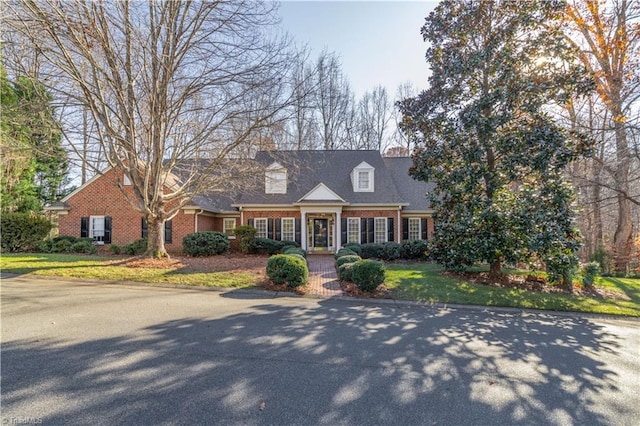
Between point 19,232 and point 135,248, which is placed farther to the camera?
point 19,232

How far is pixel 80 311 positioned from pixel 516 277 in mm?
12465

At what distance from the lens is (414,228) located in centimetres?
1814

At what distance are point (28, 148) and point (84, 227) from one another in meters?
8.69

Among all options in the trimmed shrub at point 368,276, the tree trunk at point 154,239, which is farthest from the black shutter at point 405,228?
the tree trunk at point 154,239

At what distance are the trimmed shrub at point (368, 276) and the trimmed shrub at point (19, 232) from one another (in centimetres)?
1742

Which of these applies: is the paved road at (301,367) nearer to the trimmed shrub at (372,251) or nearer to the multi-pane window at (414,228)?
the trimmed shrub at (372,251)

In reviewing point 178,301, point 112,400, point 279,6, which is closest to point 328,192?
point 279,6

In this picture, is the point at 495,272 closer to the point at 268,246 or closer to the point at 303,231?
the point at 303,231

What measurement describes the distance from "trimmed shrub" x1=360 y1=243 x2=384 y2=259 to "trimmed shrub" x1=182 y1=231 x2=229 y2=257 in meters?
7.05

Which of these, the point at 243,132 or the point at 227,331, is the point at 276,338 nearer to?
the point at 227,331

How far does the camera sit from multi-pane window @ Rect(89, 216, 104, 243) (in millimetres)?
17406

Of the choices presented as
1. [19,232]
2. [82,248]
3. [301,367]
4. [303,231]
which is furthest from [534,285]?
[19,232]

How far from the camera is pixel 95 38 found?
9.28 metres

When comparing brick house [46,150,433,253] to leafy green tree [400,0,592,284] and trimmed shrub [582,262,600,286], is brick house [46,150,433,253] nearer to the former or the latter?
leafy green tree [400,0,592,284]
